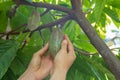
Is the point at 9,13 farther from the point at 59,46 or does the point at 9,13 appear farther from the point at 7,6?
the point at 59,46

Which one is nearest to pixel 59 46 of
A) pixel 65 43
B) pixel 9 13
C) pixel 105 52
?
pixel 65 43

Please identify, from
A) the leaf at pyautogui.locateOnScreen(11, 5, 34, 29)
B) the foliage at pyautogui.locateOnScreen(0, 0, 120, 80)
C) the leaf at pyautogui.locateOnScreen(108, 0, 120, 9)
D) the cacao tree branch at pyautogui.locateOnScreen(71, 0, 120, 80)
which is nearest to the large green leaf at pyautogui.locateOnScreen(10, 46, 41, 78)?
the foliage at pyautogui.locateOnScreen(0, 0, 120, 80)

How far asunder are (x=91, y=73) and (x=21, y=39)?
245 mm

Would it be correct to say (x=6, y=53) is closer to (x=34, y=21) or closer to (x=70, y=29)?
(x=34, y=21)

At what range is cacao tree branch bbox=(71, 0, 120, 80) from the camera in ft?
2.52

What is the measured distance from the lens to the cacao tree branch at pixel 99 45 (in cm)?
77

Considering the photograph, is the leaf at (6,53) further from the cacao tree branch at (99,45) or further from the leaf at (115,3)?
the leaf at (115,3)

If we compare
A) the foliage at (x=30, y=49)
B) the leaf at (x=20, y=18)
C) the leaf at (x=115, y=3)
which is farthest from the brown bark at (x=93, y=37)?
the leaf at (x=115, y=3)

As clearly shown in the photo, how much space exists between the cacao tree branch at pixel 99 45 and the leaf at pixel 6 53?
21 cm

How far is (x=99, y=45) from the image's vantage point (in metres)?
0.79

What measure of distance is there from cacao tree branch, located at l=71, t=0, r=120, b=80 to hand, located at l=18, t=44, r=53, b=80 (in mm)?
151

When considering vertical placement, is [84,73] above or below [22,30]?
below

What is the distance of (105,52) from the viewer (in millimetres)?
784

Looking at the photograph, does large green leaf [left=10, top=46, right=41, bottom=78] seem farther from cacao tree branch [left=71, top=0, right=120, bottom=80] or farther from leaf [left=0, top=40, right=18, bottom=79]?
cacao tree branch [left=71, top=0, right=120, bottom=80]
